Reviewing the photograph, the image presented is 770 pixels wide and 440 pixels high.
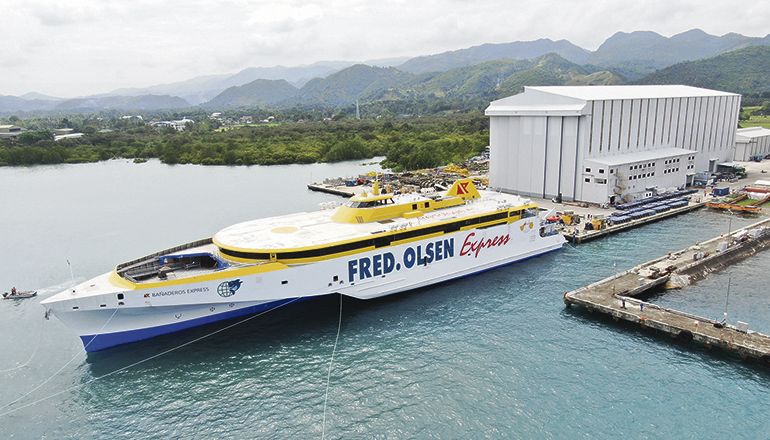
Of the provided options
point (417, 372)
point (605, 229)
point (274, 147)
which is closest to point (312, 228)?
point (417, 372)

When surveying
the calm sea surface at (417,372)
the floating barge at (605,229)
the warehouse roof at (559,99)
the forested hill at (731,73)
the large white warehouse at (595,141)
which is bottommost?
the calm sea surface at (417,372)

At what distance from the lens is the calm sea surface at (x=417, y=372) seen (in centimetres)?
1430

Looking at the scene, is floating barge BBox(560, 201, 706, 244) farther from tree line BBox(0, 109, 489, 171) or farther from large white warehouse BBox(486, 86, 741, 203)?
tree line BBox(0, 109, 489, 171)

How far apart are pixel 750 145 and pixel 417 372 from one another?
223ft

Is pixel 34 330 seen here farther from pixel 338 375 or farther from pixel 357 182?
pixel 357 182

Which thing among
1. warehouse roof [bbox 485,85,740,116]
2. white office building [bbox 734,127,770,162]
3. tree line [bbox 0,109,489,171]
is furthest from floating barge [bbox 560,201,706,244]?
tree line [bbox 0,109,489,171]

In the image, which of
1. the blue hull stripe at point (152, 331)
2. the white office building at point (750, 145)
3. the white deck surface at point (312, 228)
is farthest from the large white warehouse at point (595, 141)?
the blue hull stripe at point (152, 331)

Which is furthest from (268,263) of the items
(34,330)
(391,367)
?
(34,330)

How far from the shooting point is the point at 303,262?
791 inches

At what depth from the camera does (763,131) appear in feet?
216

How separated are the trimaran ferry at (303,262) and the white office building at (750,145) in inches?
2039

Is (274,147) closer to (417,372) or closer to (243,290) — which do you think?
(243,290)

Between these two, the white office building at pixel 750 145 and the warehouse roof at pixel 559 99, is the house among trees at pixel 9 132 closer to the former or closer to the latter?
the warehouse roof at pixel 559 99

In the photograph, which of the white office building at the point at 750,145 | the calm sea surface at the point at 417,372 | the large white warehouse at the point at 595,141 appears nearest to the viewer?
the calm sea surface at the point at 417,372
